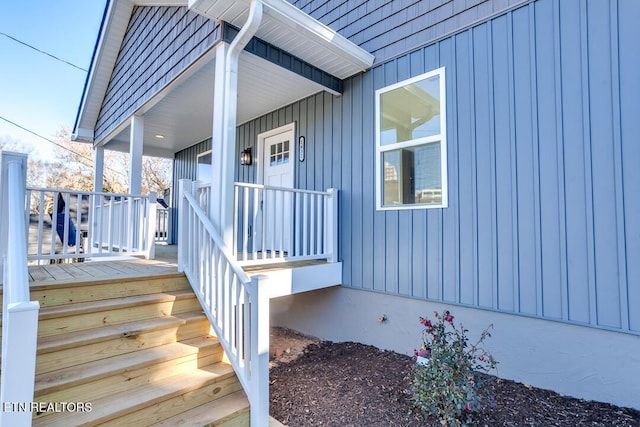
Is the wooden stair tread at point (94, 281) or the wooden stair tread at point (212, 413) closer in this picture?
the wooden stair tread at point (212, 413)

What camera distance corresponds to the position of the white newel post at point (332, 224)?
163 inches

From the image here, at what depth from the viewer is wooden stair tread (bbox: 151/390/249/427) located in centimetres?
206

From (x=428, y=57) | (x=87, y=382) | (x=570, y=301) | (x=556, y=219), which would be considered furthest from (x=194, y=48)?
(x=570, y=301)

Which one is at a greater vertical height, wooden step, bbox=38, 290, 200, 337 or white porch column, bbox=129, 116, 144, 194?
white porch column, bbox=129, 116, 144, 194

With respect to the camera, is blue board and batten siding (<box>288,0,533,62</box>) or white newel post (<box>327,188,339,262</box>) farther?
white newel post (<box>327,188,339,262</box>)

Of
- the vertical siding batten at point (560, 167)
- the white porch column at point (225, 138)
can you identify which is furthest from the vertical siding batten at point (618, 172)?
the white porch column at point (225, 138)

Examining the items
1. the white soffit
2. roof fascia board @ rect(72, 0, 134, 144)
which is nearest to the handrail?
the white soffit

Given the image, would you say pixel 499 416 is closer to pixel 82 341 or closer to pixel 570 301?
pixel 570 301

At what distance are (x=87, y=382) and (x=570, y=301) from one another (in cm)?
345

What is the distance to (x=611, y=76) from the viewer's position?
8.25 ft

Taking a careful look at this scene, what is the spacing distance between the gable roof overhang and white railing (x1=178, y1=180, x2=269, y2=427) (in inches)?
63.1

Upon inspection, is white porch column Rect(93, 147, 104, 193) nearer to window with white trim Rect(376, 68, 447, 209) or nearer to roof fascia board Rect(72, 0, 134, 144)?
roof fascia board Rect(72, 0, 134, 144)

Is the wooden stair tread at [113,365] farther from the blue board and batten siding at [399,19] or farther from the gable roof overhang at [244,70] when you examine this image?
the blue board and batten siding at [399,19]

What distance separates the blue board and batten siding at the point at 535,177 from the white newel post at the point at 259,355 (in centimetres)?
186
